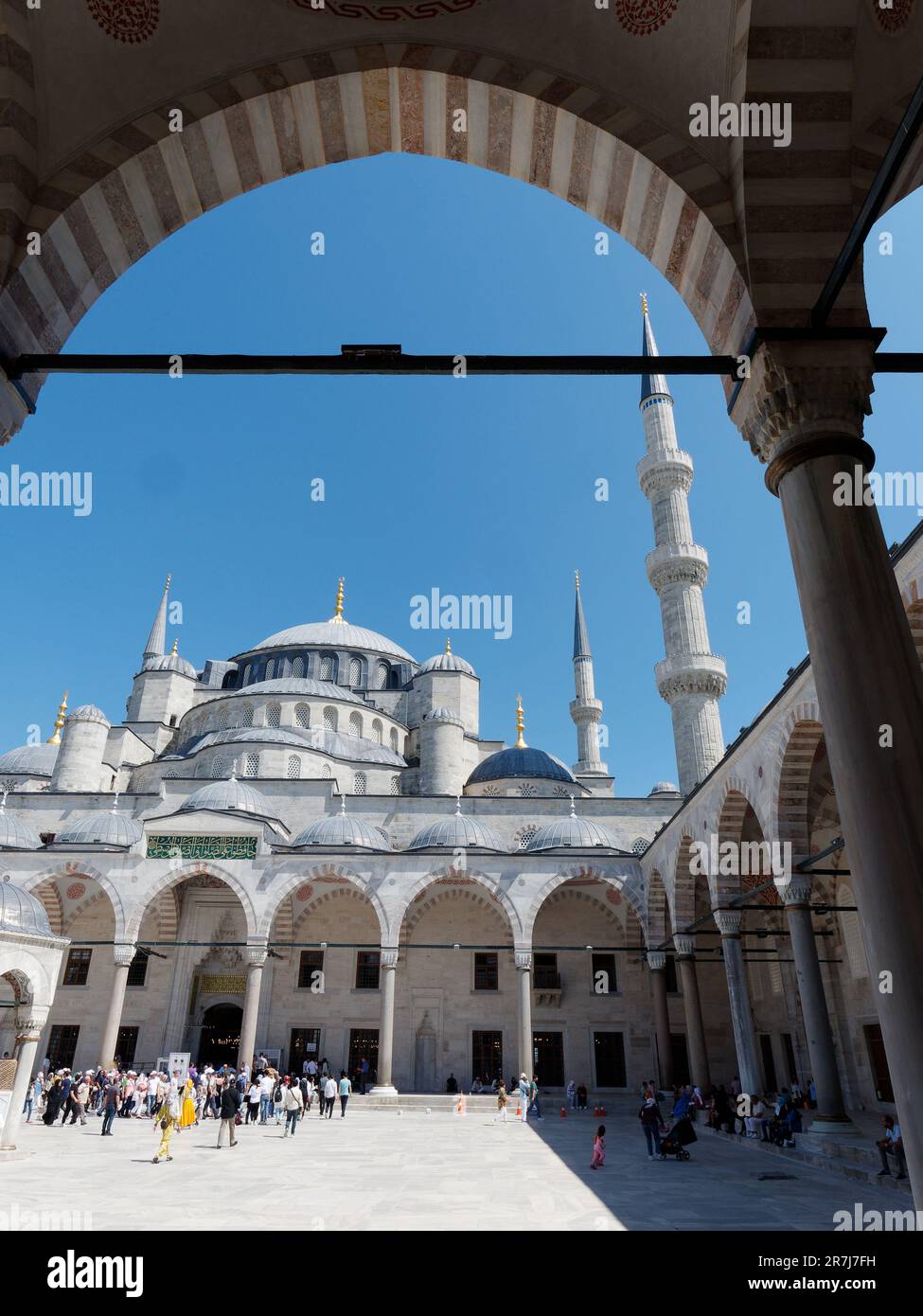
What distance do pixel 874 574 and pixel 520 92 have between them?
3247 mm

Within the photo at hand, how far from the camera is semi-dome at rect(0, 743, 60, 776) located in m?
27.6

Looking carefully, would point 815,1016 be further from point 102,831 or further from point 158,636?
point 158,636

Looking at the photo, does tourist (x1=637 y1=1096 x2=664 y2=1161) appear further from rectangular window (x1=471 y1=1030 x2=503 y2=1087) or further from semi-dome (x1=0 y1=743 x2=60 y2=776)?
semi-dome (x1=0 y1=743 x2=60 y2=776)

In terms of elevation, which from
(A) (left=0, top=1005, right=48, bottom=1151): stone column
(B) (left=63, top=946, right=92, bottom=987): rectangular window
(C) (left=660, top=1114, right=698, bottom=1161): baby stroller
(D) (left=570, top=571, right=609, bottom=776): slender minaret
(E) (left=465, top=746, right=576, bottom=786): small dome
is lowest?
(C) (left=660, top=1114, right=698, bottom=1161): baby stroller

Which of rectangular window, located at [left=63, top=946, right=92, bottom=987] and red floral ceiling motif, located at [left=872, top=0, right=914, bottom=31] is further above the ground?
red floral ceiling motif, located at [left=872, top=0, right=914, bottom=31]

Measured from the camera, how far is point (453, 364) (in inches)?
152

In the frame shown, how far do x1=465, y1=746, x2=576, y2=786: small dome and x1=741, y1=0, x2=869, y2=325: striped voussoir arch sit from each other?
847 inches

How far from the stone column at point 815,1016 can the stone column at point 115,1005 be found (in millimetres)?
12985

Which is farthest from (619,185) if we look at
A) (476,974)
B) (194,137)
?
(476,974)

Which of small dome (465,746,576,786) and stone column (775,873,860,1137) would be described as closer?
stone column (775,873,860,1137)

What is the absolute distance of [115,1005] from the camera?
1716 cm

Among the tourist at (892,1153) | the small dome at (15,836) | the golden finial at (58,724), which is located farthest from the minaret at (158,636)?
the tourist at (892,1153)

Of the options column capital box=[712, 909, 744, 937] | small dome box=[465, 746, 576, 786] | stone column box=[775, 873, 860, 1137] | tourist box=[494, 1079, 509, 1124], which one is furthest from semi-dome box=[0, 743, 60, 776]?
stone column box=[775, 873, 860, 1137]

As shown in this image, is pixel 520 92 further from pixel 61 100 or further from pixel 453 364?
pixel 61 100
